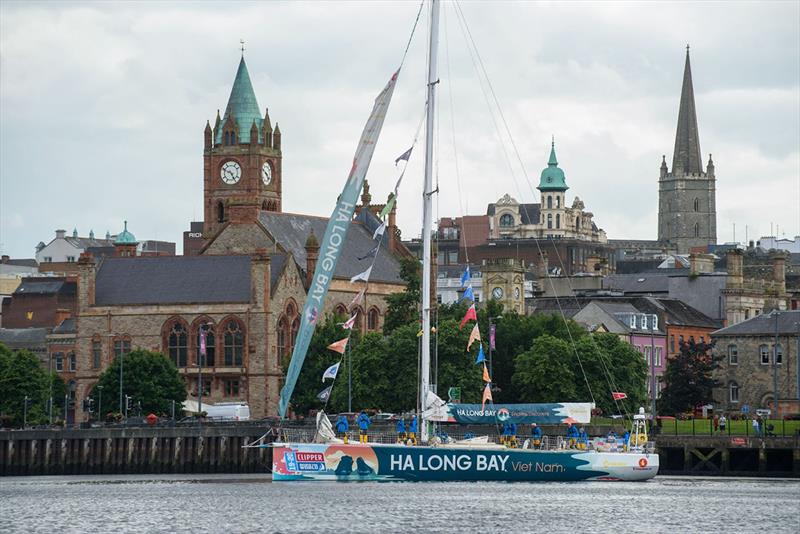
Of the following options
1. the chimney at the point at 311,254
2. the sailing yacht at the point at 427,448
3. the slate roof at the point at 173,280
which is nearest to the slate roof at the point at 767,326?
the chimney at the point at 311,254

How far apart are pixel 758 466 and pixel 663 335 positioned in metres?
63.0

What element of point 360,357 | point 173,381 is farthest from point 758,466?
point 173,381

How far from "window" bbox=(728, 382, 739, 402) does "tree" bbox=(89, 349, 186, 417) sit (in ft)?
124

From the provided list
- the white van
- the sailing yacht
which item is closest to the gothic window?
the white van

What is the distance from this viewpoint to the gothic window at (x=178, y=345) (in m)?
170

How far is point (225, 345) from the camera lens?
556ft

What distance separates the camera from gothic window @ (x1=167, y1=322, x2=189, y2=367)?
170500 mm

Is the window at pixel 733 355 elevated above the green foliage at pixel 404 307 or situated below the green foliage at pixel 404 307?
below

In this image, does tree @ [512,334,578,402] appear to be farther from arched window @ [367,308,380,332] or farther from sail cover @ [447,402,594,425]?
arched window @ [367,308,380,332]

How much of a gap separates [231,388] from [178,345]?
5372mm

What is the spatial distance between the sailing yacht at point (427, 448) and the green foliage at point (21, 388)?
61.5 m

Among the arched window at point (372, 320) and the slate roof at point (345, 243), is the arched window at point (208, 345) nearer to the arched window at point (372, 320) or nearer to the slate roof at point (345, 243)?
the slate roof at point (345, 243)

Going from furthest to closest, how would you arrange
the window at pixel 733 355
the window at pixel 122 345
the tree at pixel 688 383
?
the window at pixel 122 345 < the window at pixel 733 355 < the tree at pixel 688 383

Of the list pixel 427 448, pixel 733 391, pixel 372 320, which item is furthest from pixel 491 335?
pixel 372 320
